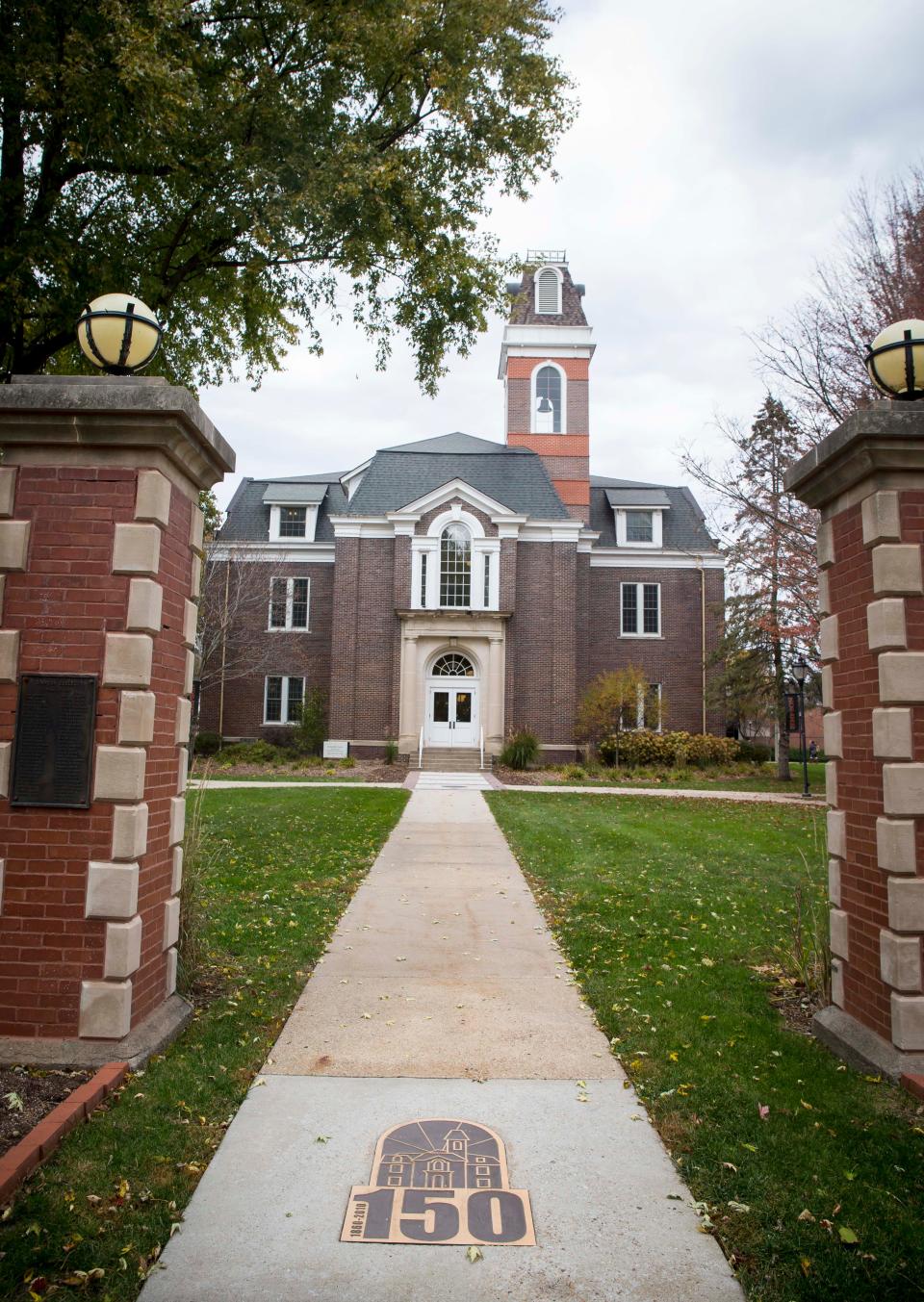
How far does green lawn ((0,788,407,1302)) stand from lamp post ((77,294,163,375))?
3.75 m

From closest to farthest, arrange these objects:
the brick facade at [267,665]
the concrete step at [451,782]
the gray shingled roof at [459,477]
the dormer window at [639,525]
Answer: the concrete step at [451,782] < the gray shingled roof at [459,477] < the brick facade at [267,665] < the dormer window at [639,525]

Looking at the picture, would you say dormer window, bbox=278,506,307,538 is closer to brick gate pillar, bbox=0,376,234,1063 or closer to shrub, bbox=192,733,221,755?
shrub, bbox=192,733,221,755

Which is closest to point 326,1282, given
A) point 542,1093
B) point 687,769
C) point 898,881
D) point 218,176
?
point 542,1093

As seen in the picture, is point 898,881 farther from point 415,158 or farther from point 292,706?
point 292,706

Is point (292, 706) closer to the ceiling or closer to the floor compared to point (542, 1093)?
closer to the ceiling

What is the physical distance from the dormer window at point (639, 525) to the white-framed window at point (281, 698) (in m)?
13.1

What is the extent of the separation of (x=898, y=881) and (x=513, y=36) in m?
10.6

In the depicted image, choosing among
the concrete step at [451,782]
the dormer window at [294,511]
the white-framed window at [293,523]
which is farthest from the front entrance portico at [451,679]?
the dormer window at [294,511]

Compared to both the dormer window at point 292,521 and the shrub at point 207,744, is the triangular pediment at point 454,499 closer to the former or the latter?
the dormer window at point 292,521

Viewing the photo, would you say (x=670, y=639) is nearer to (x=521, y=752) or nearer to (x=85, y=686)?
(x=521, y=752)

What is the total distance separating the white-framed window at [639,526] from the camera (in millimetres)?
32562

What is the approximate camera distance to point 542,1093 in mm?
4293

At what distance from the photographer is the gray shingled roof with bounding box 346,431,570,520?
29.1 meters

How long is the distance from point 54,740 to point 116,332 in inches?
88.4
